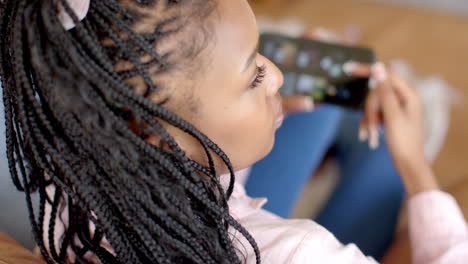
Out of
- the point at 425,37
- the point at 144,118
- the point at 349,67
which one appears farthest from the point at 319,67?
the point at 425,37

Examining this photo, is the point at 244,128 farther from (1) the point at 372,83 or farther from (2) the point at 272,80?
(1) the point at 372,83

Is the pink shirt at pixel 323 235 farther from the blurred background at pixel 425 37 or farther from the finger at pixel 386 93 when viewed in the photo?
the blurred background at pixel 425 37

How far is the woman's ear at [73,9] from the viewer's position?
0.34m

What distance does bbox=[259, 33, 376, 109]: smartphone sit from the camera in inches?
31.9

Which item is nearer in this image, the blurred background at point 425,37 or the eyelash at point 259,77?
the eyelash at point 259,77

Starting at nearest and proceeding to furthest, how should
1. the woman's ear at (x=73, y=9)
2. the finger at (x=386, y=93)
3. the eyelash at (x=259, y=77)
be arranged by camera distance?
the woman's ear at (x=73, y=9) < the eyelash at (x=259, y=77) < the finger at (x=386, y=93)

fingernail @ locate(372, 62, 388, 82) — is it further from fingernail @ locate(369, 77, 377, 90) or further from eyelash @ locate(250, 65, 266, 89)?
eyelash @ locate(250, 65, 266, 89)

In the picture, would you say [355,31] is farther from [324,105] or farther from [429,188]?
[429,188]

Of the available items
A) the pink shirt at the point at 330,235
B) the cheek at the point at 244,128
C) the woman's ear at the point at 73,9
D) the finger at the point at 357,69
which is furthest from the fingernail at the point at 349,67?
the woman's ear at the point at 73,9

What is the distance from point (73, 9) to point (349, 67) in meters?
0.58

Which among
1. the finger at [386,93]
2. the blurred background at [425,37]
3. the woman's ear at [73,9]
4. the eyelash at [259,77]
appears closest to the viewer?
the woman's ear at [73,9]

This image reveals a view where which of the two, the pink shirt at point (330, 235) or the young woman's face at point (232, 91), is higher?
the young woman's face at point (232, 91)

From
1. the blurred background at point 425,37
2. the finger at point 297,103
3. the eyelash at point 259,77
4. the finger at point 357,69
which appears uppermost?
the eyelash at point 259,77

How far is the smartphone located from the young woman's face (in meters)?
0.36
